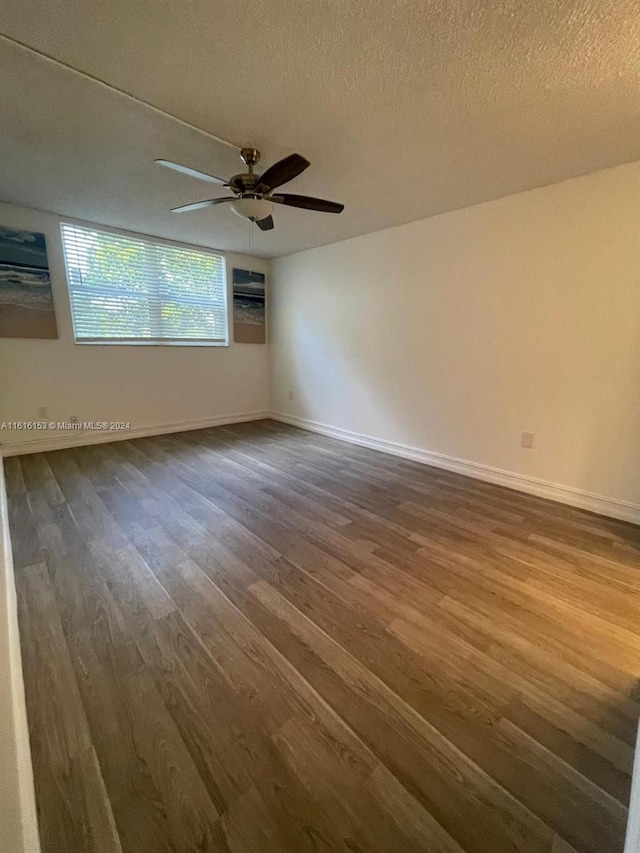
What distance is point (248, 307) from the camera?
4.88 metres

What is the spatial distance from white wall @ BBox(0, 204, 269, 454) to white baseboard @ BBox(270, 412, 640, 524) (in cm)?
166

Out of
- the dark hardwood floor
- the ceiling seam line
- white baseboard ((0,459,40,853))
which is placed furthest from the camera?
the ceiling seam line

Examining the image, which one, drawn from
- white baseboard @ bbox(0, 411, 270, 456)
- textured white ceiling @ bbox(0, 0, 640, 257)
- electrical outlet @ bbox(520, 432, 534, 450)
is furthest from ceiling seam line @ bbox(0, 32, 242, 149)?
white baseboard @ bbox(0, 411, 270, 456)

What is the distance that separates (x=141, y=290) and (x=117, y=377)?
1.04 meters

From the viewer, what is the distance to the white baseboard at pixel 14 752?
0.74m

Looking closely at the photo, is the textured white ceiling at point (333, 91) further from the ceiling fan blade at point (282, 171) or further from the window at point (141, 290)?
the window at point (141, 290)

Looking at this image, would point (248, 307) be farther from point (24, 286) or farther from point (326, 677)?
point (326, 677)

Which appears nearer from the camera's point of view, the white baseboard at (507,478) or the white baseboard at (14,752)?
the white baseboard at (14,752)

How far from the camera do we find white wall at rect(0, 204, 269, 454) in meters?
3.31

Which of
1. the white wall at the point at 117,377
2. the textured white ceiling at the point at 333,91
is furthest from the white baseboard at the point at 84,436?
the textured white ceiling at the point at 333,91

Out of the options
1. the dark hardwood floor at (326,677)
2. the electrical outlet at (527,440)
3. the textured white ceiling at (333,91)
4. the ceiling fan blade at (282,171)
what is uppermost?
the textured white ceiling at (333,91)

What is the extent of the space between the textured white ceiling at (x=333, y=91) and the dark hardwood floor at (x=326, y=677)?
2.29 metres

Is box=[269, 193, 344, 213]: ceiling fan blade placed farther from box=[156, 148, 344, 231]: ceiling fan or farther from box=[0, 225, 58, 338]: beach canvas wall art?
box=[0, 225, 58, 338]: beach canvas wall art

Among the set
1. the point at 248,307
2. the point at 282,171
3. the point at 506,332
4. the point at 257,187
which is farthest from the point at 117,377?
the point at 506,332
